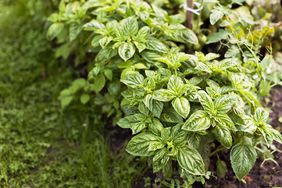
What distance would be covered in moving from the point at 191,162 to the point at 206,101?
0.28m

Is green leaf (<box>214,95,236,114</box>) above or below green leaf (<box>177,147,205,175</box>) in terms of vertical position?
above

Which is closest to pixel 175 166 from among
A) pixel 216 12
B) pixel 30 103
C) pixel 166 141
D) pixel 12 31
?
pixel 166 141

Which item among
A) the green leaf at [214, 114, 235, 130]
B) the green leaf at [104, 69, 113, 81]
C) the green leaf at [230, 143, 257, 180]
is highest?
the green leaf at [214, 114, 235, 130]

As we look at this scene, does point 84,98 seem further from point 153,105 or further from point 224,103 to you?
point 224,103

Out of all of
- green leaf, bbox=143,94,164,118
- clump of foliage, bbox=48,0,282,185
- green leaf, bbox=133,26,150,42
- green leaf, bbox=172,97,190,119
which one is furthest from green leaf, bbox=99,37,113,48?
green leaf, bbox=172,97,190,119

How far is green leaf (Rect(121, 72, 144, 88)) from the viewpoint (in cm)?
228

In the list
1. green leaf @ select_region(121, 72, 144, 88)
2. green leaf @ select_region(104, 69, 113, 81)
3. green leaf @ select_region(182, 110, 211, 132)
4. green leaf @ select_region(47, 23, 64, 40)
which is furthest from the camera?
green leaf @ select_region(47, 23, 64, 40)

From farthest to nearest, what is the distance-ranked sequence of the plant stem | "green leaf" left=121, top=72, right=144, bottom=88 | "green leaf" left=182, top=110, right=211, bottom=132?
the plant stem
"green leaf" left=121, top=72, right=144, bottom=88
"green leaf" left=182, top=110, right=211, bottom=132

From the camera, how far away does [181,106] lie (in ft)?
7.02

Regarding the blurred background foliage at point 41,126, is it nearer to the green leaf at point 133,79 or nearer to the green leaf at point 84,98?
the green leaf at point 84,98

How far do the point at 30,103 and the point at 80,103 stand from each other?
1.10 feet

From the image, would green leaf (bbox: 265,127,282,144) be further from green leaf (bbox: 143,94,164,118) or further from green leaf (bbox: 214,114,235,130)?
green leaf (bbox: 143,94,164,118)

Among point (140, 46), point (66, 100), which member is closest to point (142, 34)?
point (140, 46)

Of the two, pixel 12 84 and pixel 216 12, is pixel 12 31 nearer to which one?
pixel 12 84
